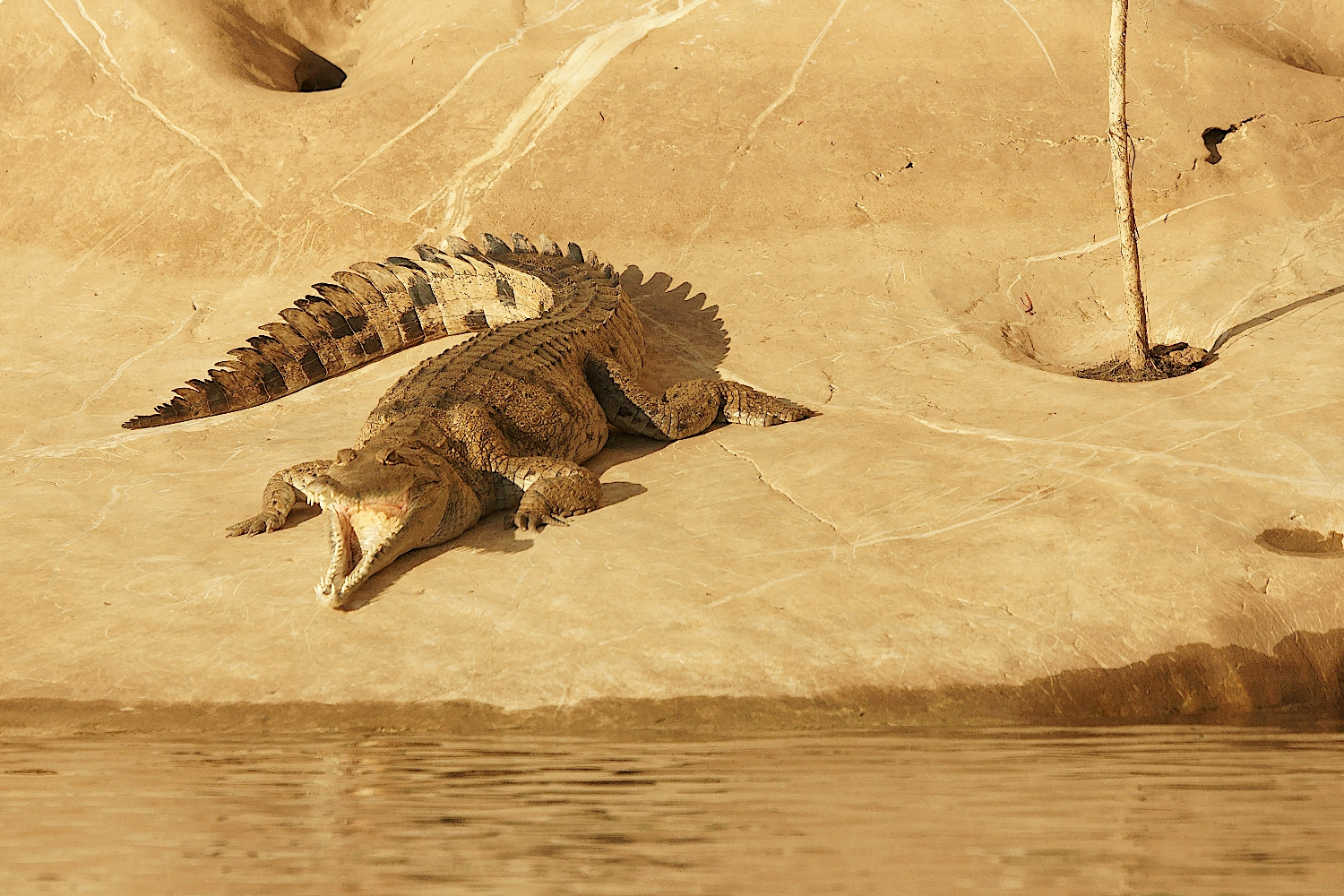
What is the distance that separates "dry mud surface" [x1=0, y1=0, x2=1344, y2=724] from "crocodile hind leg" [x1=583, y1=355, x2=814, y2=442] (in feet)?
0.50

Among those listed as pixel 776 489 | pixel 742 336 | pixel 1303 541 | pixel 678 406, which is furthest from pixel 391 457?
pixel 1303 541

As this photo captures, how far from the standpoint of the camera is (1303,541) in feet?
15.8

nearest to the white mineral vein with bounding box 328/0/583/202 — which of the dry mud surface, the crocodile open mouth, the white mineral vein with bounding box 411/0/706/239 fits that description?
the dry mud surface

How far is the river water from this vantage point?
2.55m

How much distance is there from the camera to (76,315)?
28.1ft

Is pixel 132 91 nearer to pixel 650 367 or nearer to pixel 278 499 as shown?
pixel 650 367

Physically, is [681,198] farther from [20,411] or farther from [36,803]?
[36,803]

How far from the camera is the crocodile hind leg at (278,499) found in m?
5.41

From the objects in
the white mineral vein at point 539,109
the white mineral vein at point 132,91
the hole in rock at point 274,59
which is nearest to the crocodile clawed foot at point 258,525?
the white mineral vein at point 539,109

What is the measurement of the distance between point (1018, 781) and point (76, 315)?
7.90 meters

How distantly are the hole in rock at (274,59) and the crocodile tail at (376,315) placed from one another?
3850mm

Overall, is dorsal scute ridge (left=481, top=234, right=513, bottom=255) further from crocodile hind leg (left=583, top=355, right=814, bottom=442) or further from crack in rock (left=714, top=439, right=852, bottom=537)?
crack in rock (left=714, top=439, right=852, bottom=537)

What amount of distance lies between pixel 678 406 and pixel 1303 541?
319cm

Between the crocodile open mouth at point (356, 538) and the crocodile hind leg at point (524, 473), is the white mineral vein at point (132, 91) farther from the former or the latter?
the crocodile open mouth at point (356, 538)
